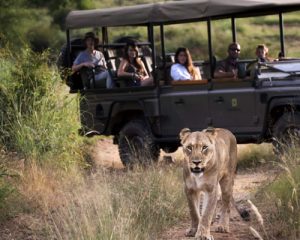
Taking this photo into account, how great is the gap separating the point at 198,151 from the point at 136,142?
583 centimetres

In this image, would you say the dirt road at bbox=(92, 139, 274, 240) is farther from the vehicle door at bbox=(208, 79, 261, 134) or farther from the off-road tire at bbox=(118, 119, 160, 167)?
the vehicle door at bbox=(208, 79, 261, 134)

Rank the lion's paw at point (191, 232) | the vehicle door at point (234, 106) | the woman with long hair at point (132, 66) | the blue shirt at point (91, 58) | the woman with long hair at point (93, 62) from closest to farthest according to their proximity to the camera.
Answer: the lion's paw at point (191, 232), the vehicle door at point (234, 106), the woman with long hair at point (132, 66), the woman with long hair at point (93, 62), the blue shirt at point (91, 58)

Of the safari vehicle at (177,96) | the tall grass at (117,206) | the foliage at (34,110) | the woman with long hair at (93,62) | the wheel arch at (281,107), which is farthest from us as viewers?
the woman with long hair at (93,62)

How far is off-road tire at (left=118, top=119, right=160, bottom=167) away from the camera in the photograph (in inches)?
515

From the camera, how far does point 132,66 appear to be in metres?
13.5

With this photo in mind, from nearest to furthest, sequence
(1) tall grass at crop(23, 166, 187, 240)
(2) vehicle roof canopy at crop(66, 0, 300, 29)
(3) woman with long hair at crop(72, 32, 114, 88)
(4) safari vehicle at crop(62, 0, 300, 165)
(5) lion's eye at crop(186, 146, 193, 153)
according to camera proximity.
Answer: (1) tall grass at crop(23, 166, 187, 240) < (5) lion's eye at crop(186, 146, 193, 153) < (4) safari vehicle at crop(62, 0, 300, 165) < (2) vehicle roof canopy at crop(66, 0, 300, 29) < (3) woman with long hair at crop(72, 32, 114, 88)

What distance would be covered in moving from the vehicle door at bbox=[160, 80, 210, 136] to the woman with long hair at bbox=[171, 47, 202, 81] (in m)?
0.17

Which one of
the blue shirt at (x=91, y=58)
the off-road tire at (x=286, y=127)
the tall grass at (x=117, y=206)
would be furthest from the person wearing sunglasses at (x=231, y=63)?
the tall grass at (x=117, y=206)

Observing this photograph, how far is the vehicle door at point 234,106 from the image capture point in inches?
476

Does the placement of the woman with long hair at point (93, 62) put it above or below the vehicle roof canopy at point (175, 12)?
below

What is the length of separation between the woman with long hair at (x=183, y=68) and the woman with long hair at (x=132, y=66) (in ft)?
1.74

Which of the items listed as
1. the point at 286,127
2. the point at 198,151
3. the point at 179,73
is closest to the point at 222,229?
the point at 198,151

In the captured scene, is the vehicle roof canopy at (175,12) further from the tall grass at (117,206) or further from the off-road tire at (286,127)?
the tall grass at (117,206)

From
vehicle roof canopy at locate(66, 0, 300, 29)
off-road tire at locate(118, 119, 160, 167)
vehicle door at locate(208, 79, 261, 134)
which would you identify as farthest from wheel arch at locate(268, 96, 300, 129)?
off-road tire at locate(118, 119, 160, 167)
